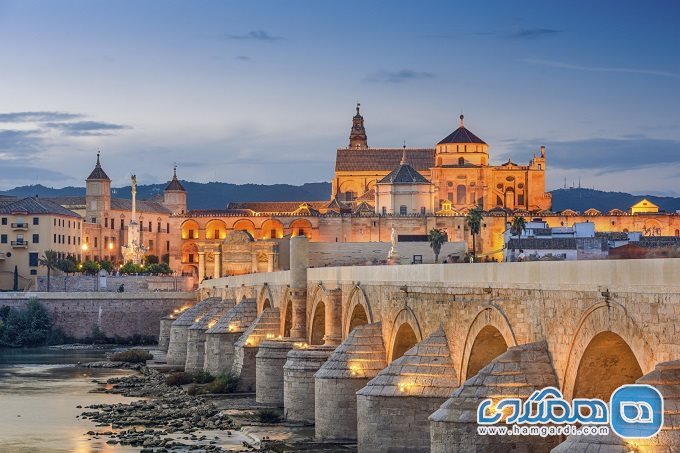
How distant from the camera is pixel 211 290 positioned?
252ft

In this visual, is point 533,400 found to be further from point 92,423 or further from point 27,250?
point 27,250

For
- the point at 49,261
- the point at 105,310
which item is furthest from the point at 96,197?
the point at 105,310

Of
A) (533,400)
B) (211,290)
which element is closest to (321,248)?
(211,290)

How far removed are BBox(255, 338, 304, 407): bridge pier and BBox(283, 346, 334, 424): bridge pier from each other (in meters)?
4.62

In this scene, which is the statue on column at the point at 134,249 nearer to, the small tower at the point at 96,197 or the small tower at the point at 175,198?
the small tower at the point at 96,197

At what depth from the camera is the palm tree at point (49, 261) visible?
99.0m

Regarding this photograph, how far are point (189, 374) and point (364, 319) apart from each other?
18.4m

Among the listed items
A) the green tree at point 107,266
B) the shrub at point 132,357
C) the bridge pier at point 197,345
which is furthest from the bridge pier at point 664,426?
the green tree at point 107,266

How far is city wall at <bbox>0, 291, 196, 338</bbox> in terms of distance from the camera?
85812 millimetres

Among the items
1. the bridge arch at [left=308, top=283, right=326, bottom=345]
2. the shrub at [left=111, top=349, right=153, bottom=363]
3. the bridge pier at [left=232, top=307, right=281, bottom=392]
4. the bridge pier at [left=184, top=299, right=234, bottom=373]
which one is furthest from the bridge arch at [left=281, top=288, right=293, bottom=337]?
the shrub at [left=111, top=349, right=153, bottom=363]

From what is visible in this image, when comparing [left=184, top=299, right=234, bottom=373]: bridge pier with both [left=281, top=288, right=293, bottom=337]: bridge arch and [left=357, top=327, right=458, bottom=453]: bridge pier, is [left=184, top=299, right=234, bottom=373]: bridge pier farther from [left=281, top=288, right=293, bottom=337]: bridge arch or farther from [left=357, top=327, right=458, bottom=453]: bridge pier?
[left=357, top=327, right=458, bottom=453]: bridge pier

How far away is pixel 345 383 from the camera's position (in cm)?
2939

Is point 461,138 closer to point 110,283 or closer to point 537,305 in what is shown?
point 110,283

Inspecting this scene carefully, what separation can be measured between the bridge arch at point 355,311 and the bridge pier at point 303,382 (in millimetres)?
942
